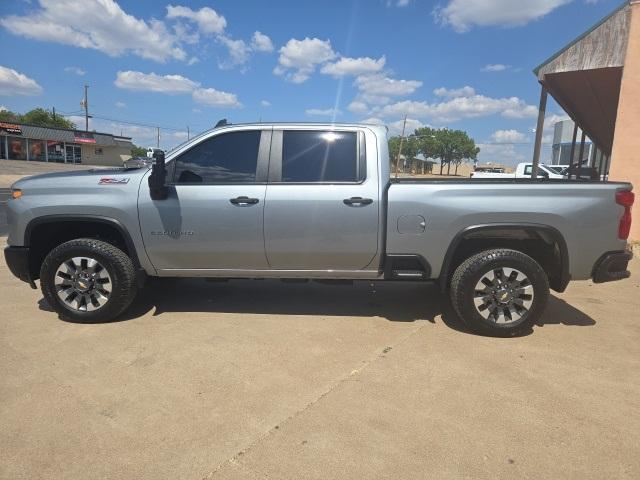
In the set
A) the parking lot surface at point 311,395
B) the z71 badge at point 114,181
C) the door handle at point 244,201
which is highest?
the z71 badge at point 114,181

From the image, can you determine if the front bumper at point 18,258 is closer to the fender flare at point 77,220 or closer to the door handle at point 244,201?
the fender flare at point 77,220

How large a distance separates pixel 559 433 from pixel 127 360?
10.1 feet

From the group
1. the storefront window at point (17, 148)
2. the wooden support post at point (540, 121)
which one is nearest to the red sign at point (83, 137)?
the storefront window at point (17, 148)

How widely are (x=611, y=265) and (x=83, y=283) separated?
4.81m

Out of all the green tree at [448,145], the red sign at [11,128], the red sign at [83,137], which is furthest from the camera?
the green tree at [448,145]

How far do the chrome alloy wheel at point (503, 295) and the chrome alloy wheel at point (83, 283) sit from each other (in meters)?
3.45

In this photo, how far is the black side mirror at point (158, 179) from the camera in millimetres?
4019

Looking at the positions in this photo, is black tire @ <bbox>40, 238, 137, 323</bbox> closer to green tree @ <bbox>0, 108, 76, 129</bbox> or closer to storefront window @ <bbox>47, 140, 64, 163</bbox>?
storefront window @ <bbox>47, 140, 64, 163</bbox>

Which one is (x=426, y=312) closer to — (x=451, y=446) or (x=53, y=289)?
(x=451, y=446)

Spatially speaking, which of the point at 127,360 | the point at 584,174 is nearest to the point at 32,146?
the point at 584,174

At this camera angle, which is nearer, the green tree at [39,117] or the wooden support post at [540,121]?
the wooden support post at [540,121]

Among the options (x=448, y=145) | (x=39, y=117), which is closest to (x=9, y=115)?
(x=39, y=117)

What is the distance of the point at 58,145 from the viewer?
51312 mm

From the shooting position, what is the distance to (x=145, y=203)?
4.20 meters
